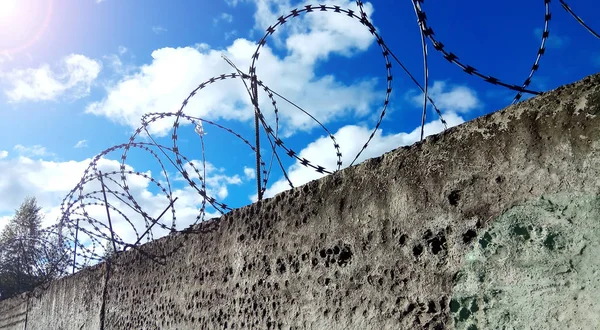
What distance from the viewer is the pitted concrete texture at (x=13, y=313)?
955 cm

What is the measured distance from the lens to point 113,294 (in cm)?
625

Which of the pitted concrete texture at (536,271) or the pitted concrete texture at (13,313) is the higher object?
the pitted concrete texture at (13,313)

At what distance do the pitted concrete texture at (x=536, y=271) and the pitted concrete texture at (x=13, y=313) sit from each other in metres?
9.08

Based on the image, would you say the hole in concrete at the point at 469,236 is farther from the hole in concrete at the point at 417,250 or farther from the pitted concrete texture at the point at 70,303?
the pitted concrete texture at the point at 70,303

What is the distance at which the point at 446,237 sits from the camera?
8.53ft

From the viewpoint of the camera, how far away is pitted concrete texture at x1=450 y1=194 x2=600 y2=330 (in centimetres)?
211

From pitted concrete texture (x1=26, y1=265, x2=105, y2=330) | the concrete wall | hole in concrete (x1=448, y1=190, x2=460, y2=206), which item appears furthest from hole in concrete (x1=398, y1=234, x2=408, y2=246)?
pitted concrete texture (x1=26, y1=265, x2=105, y2=330)

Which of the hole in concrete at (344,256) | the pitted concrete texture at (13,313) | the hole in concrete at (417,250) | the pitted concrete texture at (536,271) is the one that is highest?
the pitted concrete texture at (13,313)

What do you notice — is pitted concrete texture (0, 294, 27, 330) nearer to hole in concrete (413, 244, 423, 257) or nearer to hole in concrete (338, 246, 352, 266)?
hole in concrete (338, 246, 352, 266)

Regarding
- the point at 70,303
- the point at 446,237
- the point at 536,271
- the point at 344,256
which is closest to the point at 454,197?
the point at 446,237

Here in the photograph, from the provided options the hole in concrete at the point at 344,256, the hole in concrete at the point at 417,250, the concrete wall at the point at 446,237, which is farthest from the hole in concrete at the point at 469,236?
the hole in concrete at the point at 344,256

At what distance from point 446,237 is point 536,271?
450mm

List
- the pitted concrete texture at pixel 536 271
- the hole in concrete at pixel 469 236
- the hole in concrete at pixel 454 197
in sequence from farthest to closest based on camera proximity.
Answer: the hole in concrete at pixel 454 197 → the hole in concrete at pixel 469 236 → the pitted concrete texture at pixel 536 271

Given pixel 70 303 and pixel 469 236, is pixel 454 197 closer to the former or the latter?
pixel 469 236
